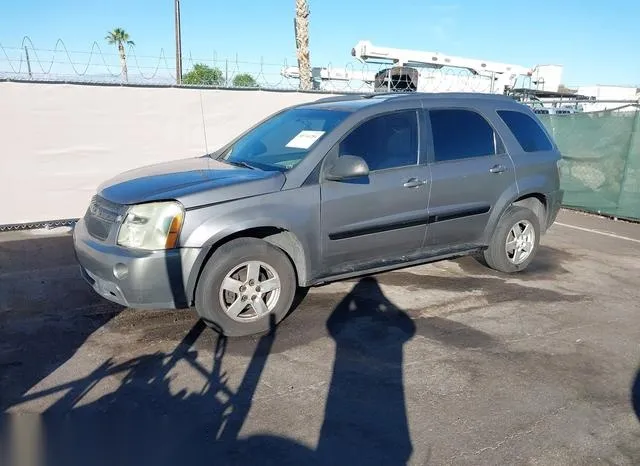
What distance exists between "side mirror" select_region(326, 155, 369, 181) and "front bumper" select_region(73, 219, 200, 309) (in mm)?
1300

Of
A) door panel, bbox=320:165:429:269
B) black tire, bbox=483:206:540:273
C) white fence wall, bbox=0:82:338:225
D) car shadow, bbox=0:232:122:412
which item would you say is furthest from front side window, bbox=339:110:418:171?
white fence wall, bbox=0:82:338:225

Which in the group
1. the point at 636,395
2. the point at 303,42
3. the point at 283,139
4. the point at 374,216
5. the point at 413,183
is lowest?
the point at 636,395

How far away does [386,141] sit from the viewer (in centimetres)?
506

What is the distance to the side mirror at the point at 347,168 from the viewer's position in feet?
14.7

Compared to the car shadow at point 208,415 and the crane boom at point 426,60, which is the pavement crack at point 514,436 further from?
the crane boom at point 426,60

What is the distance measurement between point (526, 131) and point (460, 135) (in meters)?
1.12

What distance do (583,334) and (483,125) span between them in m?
2.38

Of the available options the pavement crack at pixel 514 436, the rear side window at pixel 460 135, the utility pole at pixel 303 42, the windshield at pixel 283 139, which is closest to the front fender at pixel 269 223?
the windshield at pixel 283 139

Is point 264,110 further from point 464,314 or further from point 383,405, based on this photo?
point 383,405

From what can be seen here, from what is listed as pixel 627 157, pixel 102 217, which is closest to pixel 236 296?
pixel 102 217

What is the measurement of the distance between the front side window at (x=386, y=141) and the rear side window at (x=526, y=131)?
4.56ft

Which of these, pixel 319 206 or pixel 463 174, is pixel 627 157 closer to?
pixel 463 174

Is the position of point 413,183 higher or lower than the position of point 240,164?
lower

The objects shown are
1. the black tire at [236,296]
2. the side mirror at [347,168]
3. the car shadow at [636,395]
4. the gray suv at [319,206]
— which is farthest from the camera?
the side mirror at [347,168]
